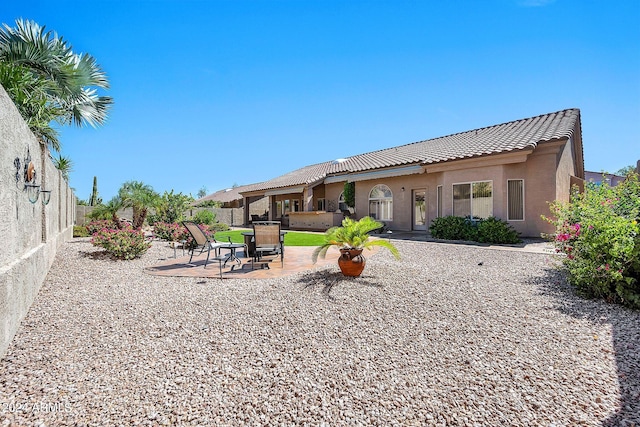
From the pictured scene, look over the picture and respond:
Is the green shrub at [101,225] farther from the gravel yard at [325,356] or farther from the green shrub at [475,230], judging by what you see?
the green shrub at [475,230]

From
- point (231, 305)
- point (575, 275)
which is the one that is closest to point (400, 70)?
point (575, 275)

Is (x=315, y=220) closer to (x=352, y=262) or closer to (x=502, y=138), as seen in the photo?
(x=502, y=138)

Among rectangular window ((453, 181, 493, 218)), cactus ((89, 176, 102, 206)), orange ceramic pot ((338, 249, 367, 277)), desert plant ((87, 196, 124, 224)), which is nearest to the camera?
orange ceramic pot ((338, 249, 367, 277))

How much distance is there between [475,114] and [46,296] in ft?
89.8

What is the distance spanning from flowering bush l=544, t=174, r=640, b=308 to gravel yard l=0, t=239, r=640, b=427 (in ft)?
1.46

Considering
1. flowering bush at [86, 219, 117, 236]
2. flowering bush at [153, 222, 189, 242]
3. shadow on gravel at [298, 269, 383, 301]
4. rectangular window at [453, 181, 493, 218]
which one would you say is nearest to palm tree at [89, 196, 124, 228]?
flowering bush at [86, 219, 117, 236]

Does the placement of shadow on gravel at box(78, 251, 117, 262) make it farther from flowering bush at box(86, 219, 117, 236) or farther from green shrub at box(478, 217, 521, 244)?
green shrub at box(478, 217, 521, 244)

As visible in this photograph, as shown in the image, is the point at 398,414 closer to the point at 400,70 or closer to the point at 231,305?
the point at 231,305

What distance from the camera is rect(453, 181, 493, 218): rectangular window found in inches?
592

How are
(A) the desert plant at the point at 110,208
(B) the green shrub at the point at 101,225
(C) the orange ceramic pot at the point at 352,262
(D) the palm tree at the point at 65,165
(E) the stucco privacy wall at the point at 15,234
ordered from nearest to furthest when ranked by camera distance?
(E) the stucco privacy wall at the point at 15,234 → (C) the orange ceramic pot at the point at 352,262 → (B) the green shrub at the point at 101,225 → (A) the desert plant at the point at 110,208 → (D) the palm tree at the point at 65,165

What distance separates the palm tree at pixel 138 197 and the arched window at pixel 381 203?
13922 millimetres

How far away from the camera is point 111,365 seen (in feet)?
11.5

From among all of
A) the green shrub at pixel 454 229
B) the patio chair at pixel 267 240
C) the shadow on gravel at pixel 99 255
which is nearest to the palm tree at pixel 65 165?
the shadow on gravel at pixel 99 255

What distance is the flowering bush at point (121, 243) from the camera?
31.3 feet
